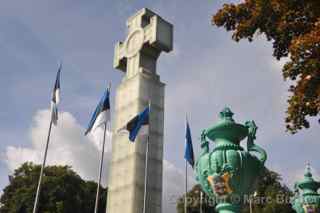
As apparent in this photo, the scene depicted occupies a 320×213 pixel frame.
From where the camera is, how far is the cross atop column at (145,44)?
40250 mm

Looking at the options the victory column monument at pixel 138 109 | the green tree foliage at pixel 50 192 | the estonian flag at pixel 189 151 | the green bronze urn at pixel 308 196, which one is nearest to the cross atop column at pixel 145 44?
the victory column monument at pixel 138 109

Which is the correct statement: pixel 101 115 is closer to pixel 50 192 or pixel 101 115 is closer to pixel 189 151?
pixel 189 151

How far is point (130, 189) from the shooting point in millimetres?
34250

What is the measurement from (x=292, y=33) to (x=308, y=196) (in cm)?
1026

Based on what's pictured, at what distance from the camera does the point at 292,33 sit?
37.4ft

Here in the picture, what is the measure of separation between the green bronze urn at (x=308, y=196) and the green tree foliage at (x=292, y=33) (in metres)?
9.36

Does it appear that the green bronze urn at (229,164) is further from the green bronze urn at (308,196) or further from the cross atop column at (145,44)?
the cross atop column at (145,44)

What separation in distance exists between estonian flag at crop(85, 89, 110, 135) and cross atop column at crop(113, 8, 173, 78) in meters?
18.8

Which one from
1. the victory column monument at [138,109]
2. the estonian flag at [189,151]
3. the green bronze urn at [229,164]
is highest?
the victory column monument at [138,109]

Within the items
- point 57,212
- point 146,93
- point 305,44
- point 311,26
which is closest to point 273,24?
point 311,26

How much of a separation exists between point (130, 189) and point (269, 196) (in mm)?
13794

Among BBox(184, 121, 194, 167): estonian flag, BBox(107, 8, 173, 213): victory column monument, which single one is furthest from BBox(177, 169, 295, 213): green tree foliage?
BBox(184, 121, 194, 167): estonian flag

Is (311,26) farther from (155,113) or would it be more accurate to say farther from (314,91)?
(155,113)

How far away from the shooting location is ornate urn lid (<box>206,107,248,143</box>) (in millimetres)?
13664
